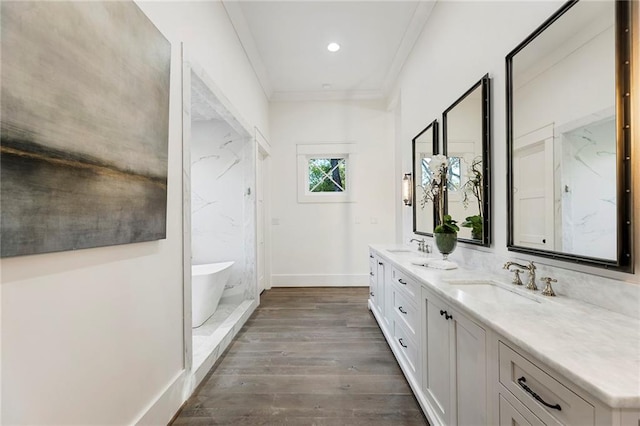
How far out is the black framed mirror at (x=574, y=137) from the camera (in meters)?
0.94

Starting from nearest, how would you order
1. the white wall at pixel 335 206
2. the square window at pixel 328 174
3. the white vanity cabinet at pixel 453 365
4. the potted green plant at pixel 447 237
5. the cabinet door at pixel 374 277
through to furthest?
1. the white vanity cabinet at pixel 453 365
2. the potted green plant at pixel 447 237
3. the cabinet door at pixel 374 277
4. the white wall at pixel 335 206
5. the square window at pixel 328 174

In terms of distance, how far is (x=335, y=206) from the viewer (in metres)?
4.53

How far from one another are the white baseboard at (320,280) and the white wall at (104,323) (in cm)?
280

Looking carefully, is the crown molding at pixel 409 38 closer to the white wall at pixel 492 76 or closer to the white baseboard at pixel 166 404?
the white wall at pixel 492 76

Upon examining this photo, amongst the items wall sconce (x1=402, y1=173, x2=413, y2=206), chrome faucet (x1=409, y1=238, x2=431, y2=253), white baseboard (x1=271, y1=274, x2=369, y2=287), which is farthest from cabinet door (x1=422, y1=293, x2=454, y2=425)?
white baseboard (x1=271, y1=274, x2=369, y2=287)

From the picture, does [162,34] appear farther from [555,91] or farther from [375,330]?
[375,330]

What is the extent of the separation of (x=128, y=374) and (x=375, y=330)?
219cm

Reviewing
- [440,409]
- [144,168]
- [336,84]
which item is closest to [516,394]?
[440,409]

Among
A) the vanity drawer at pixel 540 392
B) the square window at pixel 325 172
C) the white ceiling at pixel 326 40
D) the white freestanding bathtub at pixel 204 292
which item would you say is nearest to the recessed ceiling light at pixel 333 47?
the white ceiling at pixel 326 40

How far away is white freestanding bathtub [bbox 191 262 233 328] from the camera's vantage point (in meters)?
2.82

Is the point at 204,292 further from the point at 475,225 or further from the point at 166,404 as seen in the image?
the point at 475,225

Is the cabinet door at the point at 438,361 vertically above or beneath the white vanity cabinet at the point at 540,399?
beneath

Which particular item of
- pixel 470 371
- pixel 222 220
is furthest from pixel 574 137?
pixel 222 220

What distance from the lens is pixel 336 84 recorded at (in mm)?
4180
